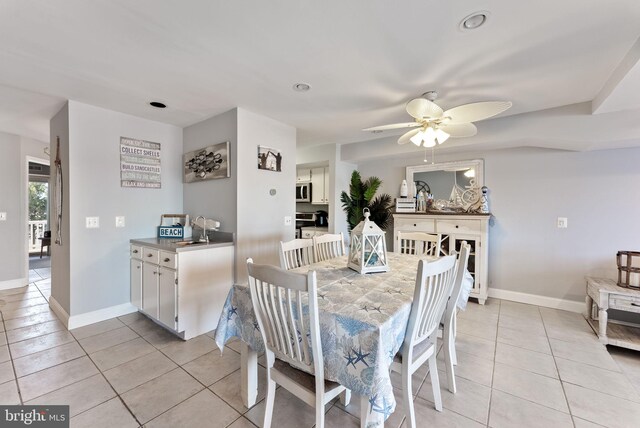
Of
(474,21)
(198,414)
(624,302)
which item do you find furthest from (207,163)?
(624,302)

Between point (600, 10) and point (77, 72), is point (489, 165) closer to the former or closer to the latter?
point (600, 10)

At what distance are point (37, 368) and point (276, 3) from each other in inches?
117

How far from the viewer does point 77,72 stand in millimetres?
2111

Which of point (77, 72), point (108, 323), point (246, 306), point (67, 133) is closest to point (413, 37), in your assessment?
point (246, 306)

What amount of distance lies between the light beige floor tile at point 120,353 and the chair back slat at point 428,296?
7.22 feet

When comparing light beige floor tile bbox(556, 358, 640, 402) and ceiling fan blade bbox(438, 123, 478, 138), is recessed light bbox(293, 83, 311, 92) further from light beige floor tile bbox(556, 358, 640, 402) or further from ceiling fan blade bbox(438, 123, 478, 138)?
light beige floor tile bbox(556, 358, 640, 402)

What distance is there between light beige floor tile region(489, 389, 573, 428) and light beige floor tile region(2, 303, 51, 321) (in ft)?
14.6

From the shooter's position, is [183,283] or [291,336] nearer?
[291,336]

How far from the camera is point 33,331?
2.58 meters

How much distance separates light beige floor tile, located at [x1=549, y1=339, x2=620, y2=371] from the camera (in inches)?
83.3

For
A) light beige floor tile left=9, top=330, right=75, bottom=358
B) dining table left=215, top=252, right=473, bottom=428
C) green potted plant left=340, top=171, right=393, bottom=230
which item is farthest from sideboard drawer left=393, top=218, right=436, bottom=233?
light beige floor tile left=9, top=330, right=75, bottom=358

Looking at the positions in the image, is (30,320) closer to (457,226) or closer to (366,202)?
(366,202)

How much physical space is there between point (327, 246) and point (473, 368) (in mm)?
1502

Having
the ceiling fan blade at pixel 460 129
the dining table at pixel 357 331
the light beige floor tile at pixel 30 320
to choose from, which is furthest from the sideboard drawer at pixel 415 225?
the light beige floor tile at pixel 30 320
